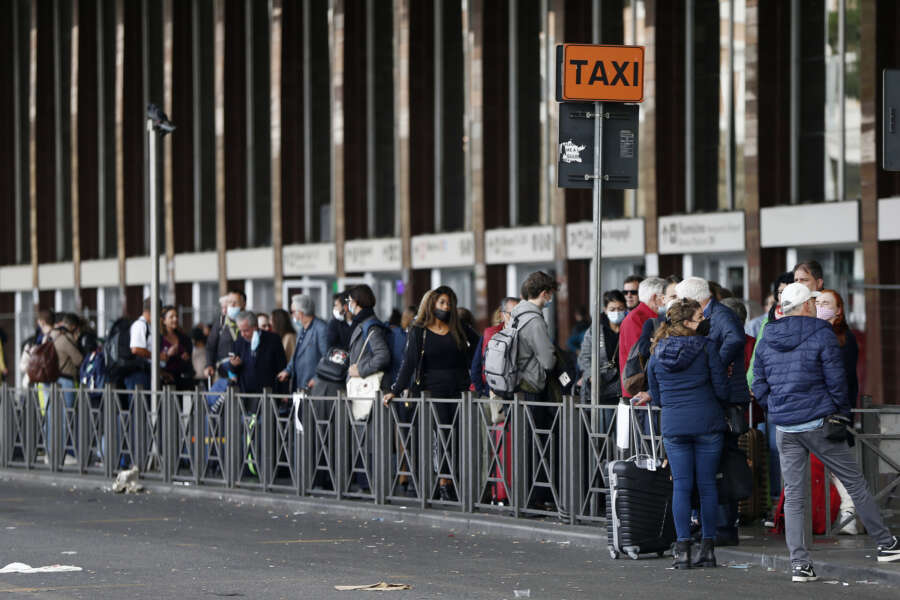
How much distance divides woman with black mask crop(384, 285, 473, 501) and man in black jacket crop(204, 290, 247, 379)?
3840 millimetres

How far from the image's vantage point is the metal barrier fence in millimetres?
12172

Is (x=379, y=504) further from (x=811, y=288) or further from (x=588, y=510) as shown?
(x=811, y=288)

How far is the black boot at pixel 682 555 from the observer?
1008 centimetres

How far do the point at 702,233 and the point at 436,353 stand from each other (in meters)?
13.8

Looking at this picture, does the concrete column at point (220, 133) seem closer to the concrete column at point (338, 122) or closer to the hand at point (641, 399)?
the concrete column at point (338, 122)

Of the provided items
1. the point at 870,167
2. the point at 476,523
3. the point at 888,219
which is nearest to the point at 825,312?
the point at 476,523

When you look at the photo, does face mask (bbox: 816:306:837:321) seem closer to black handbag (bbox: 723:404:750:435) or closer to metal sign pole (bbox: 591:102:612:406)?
black handbag (bbox: 723:404:750:435)

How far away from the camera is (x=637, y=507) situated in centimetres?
1044

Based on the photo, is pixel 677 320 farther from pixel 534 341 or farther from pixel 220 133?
pixel 220 133

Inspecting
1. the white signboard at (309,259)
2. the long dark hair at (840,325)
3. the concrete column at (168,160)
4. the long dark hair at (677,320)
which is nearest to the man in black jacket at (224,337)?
the long dark hair at (840,325)

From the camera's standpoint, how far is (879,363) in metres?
23.3

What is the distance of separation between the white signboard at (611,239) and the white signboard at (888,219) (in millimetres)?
5137

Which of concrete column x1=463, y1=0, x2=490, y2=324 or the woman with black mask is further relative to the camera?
concrete column x1=463, y1=0, x2=490, y2=324

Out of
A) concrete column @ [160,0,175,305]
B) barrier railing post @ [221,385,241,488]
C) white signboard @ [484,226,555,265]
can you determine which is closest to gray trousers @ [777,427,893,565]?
barrier railing post @ [221,385,241,488]
